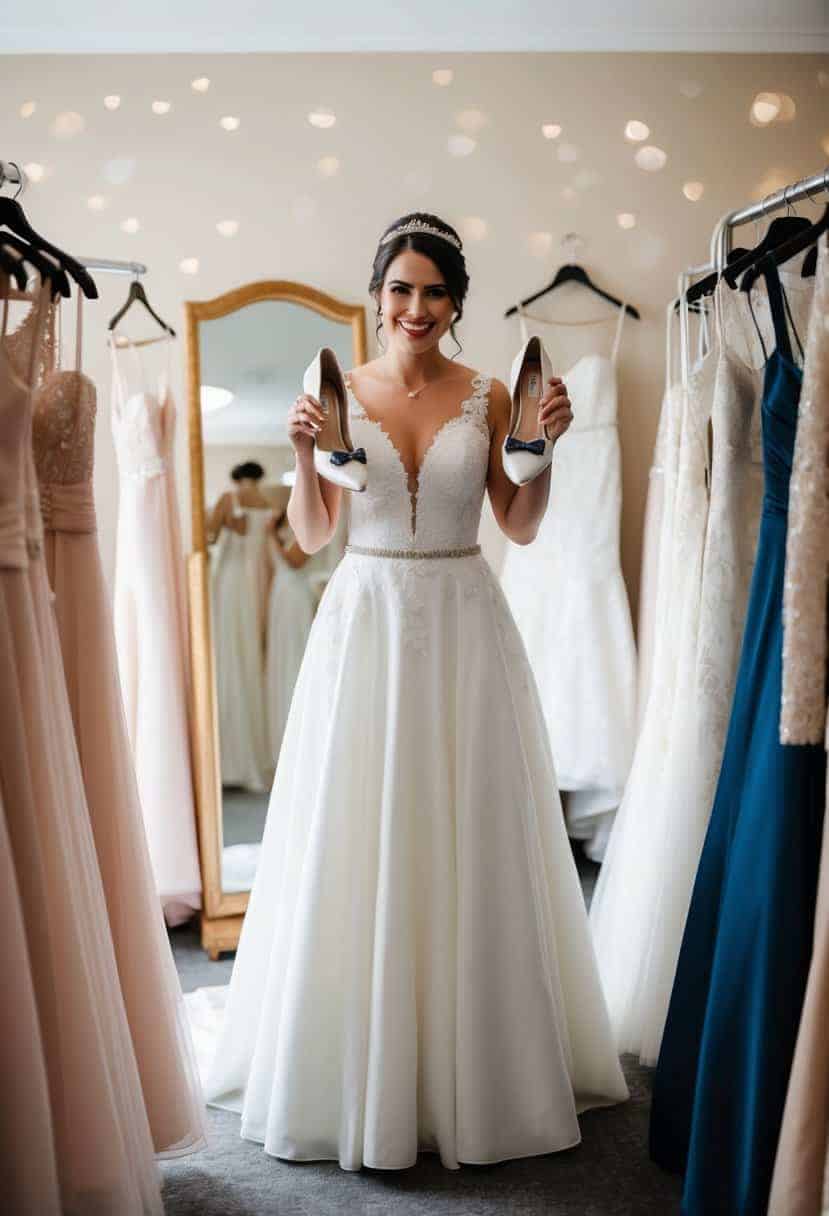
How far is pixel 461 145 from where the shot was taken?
11.2 feet

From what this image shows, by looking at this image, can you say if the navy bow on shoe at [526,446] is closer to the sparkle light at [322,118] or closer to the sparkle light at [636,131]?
the sparkle light at [322,118]

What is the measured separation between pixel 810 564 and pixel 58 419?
3.91ft

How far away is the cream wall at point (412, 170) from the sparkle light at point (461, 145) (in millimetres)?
18

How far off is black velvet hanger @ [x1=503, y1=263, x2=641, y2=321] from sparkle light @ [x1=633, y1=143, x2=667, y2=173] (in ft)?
1.37

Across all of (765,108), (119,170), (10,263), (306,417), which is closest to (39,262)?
(10,263)

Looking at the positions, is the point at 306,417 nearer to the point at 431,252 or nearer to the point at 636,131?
the point at 431,252

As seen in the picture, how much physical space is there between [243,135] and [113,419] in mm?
1063

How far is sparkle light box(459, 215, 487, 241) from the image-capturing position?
3420 mm

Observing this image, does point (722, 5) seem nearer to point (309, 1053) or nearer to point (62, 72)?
point (62, 72)

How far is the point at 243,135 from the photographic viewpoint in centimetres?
331

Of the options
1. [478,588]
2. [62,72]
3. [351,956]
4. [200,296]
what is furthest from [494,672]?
[62,72]

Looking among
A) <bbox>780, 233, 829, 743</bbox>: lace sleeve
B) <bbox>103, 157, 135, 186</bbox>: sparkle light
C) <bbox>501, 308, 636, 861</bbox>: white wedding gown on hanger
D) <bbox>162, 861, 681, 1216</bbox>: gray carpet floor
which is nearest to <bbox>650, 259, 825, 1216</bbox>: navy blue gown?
<bbox>780, 233, 829, 743</bbox>: lace sleeve

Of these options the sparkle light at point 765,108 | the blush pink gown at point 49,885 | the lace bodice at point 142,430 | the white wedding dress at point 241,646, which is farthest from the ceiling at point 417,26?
the blush pink gown at point 49,885

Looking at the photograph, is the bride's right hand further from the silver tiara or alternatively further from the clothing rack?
the clothing rack
